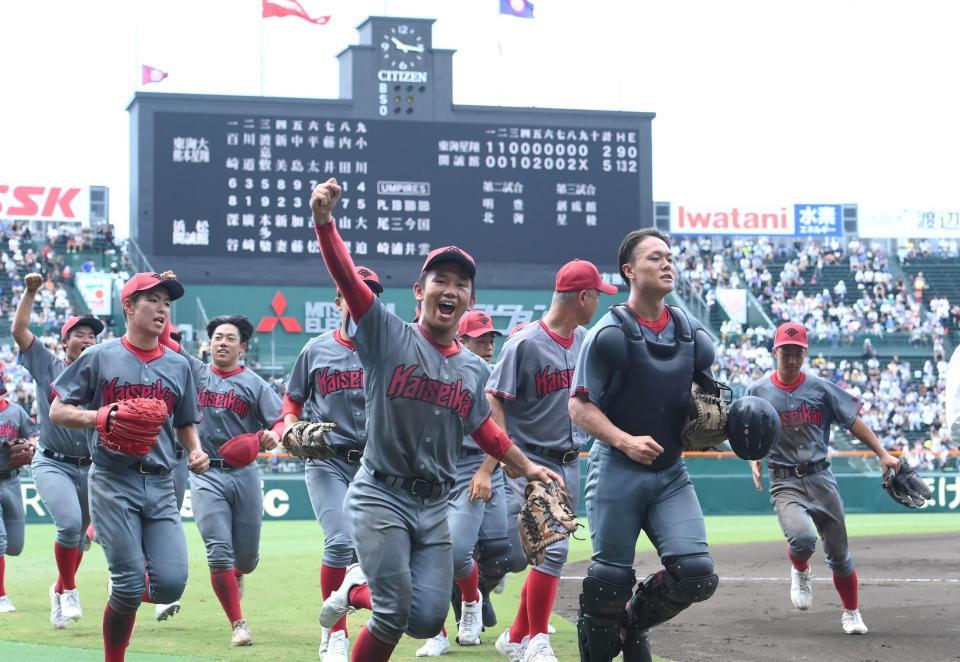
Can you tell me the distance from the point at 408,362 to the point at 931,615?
6245 mm

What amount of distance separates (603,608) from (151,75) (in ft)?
110

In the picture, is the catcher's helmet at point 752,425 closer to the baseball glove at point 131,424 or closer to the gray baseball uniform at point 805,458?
the baseball glove at point 131,424

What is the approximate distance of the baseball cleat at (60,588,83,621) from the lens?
418 inches

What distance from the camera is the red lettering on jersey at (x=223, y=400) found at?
34.0ft

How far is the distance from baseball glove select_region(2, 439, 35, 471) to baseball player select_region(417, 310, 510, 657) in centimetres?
396

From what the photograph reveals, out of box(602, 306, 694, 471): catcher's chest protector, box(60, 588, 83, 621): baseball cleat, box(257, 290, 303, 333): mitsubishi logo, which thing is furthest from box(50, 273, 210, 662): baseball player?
box(257, 290, 303, 333): mitsubishi logo

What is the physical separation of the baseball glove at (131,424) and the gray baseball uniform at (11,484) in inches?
200

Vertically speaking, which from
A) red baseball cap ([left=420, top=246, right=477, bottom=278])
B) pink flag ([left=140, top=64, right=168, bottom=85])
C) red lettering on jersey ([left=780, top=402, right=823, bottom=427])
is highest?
pink flag ([left=140, top=64, right=168, bottom=85])

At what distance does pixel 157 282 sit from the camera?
8.02 m

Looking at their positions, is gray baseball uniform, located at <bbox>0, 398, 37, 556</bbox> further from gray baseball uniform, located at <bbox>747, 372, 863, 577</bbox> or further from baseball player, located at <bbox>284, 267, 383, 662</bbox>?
gray baseball uniform, located at <bbox>747, 372, 863, 577</bbox>

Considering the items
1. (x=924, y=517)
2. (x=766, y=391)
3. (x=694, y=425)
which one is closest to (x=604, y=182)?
(x=924, y=517)

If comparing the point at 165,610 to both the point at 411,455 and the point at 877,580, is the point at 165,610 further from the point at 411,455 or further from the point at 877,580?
the point at 877,580

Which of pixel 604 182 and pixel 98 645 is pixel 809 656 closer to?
pixel 98 645

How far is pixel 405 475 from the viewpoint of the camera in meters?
6.60
